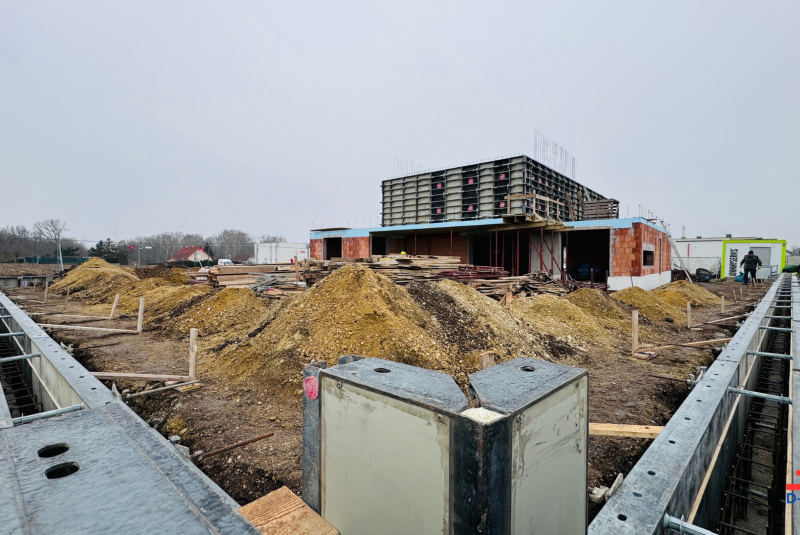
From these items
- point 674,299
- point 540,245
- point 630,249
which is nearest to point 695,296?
point 674,299

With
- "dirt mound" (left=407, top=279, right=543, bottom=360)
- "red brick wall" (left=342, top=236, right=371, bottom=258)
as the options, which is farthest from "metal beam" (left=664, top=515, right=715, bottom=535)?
"red brick wall" (left=342, top=236, right=371, bottom=258)

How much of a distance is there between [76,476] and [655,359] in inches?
404

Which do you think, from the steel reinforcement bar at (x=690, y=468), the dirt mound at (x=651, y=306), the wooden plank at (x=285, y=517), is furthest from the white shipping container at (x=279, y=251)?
the wooden plank at (x=285, y=517)

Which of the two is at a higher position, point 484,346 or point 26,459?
point 26,459

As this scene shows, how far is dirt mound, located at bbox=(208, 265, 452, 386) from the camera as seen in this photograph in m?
6.52

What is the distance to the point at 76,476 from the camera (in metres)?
0.86

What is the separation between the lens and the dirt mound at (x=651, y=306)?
14209mm

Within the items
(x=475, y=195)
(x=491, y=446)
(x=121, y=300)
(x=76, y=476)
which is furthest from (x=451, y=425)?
(x=475, y=195)

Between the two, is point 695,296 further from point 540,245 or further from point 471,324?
point 471,324

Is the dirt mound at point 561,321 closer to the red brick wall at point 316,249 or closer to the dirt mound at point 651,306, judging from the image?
the dirt mound at point 651,306

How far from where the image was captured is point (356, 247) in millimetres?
29016

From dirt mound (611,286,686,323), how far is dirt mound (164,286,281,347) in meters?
13.1

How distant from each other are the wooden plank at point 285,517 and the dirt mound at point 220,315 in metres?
7.66

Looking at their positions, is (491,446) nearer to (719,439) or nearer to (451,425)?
(451,425)
